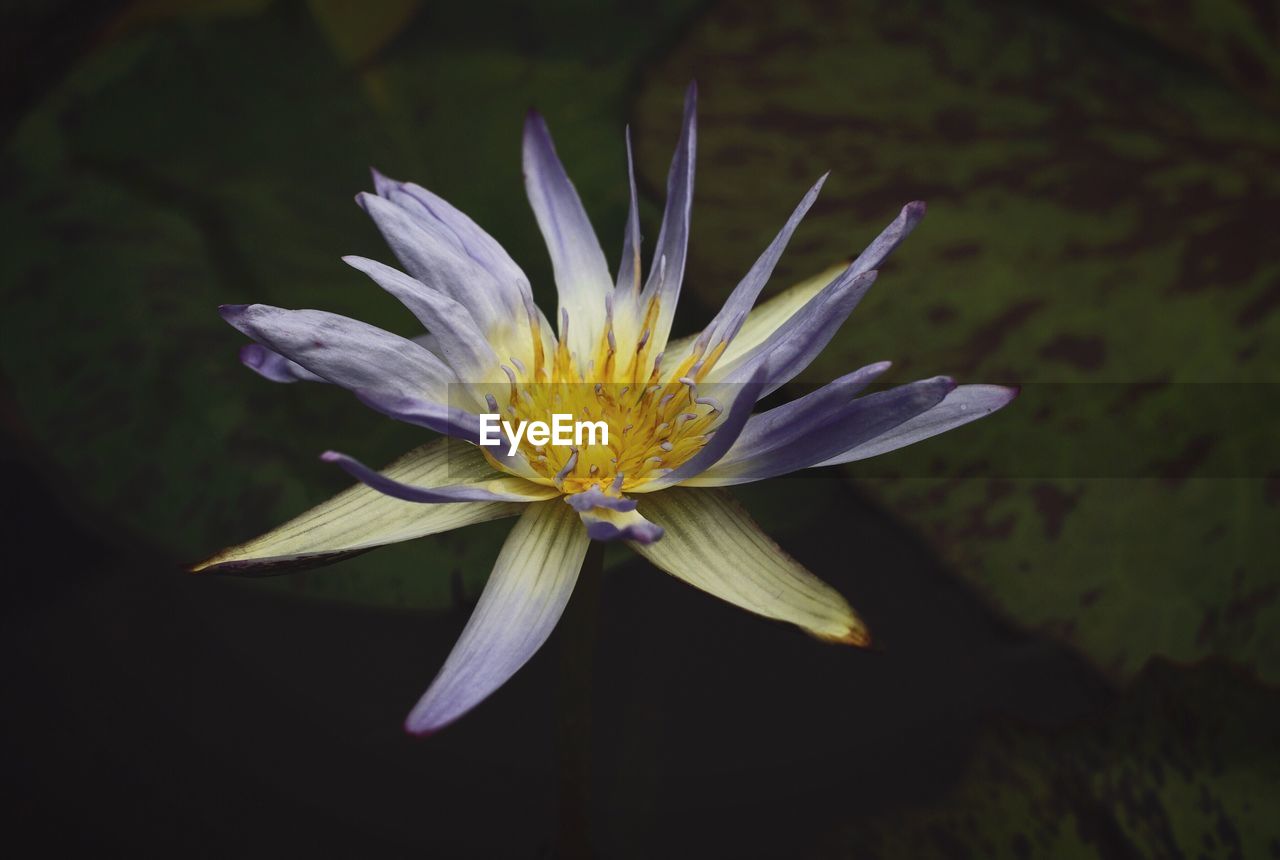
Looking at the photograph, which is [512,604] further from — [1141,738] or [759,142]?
[759,142]

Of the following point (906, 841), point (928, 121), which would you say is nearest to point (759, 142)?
point (928, 121)

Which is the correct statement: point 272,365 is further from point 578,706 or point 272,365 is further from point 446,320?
point 578,706

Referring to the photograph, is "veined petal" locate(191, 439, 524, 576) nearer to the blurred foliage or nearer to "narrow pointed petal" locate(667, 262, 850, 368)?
"narrow pointed petal" locate(667, 262, 850, 368)

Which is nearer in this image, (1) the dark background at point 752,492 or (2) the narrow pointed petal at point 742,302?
(2) the narrow pointed petal at point 742,302

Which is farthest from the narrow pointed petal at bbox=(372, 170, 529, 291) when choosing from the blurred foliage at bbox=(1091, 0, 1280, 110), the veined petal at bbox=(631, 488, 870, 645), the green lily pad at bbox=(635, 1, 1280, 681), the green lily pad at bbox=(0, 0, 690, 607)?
the blurred foliage at bbox=(1091, 0, 1280, 110)

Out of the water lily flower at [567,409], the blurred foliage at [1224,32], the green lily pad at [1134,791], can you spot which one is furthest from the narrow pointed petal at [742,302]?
the blurred foliage at [1224,32]

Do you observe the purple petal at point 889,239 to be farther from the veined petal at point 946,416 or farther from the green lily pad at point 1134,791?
the green lily pad at point 1134,791

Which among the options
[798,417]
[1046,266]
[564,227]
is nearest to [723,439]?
[798,417]

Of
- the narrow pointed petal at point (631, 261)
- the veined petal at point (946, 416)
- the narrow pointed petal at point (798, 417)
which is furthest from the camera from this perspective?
the narrow pointed petal at point (631, 261)
